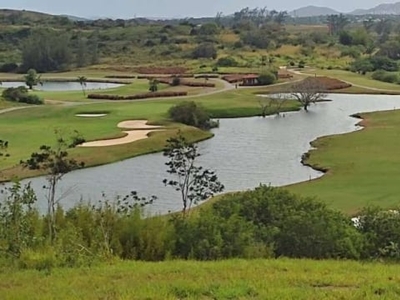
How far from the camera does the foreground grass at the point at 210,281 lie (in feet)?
33.8

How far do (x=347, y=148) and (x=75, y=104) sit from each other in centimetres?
3760

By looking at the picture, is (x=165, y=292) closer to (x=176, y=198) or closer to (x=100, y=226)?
(x=100, y=226)

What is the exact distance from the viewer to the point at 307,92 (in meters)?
89.2

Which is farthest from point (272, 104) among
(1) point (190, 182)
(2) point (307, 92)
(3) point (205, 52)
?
(3) point (205, 52)

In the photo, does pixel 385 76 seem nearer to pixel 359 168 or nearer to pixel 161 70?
pixel 161 70

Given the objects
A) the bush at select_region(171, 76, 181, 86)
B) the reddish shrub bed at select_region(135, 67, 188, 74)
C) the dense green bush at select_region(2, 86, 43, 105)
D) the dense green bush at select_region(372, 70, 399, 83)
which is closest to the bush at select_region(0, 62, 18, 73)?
the reddish shrub bed at select_region(135, 67, 188, 74)

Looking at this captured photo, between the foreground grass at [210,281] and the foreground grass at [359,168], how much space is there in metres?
18.9

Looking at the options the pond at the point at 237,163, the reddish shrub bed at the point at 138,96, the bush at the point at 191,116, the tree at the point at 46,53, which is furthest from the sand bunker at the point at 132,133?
the tree at the point at 46,53

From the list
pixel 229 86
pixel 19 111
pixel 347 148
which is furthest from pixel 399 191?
pixel 229 86

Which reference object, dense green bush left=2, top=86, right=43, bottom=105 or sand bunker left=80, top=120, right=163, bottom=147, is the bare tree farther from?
dense green bush left=2, top=86, right=43, bottom=105

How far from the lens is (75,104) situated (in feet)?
277

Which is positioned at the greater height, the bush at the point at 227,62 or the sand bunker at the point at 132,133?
the sand bunker at the point at 132,133

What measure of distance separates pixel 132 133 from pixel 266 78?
46885mm

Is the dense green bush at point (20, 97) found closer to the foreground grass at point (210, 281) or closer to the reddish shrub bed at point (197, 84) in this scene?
the reddish shrub bed at point (197, 84)
